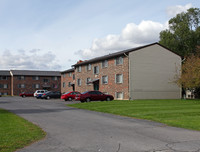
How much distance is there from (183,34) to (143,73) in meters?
19.5

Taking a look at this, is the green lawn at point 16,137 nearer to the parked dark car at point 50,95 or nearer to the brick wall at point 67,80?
the parked dark car at point 50,95

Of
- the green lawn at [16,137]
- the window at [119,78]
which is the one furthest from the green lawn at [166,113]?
the window at [119,78]

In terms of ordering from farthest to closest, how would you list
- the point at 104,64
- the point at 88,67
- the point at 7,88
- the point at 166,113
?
the point at 7,88, the point at 88,67, the point at 104,64, the point at 166,113

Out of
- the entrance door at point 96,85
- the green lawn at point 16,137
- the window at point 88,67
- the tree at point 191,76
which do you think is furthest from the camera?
the window at point 88,67

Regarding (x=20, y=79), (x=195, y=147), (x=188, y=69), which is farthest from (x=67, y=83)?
(x=195, y=147)

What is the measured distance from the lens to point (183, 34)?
174ft

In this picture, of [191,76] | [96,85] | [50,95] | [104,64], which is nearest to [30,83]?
[50,95]

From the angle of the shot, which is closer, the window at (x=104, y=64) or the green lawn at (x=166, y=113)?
the green lawn at (x=166, y=113)

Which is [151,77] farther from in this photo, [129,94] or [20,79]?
[20,79]

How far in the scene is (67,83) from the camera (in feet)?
211

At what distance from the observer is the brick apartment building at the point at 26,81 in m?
83.2

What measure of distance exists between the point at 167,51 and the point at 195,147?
33.2 metres

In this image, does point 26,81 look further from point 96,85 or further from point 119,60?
point 119,60

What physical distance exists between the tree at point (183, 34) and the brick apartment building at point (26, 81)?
43.6 meters
